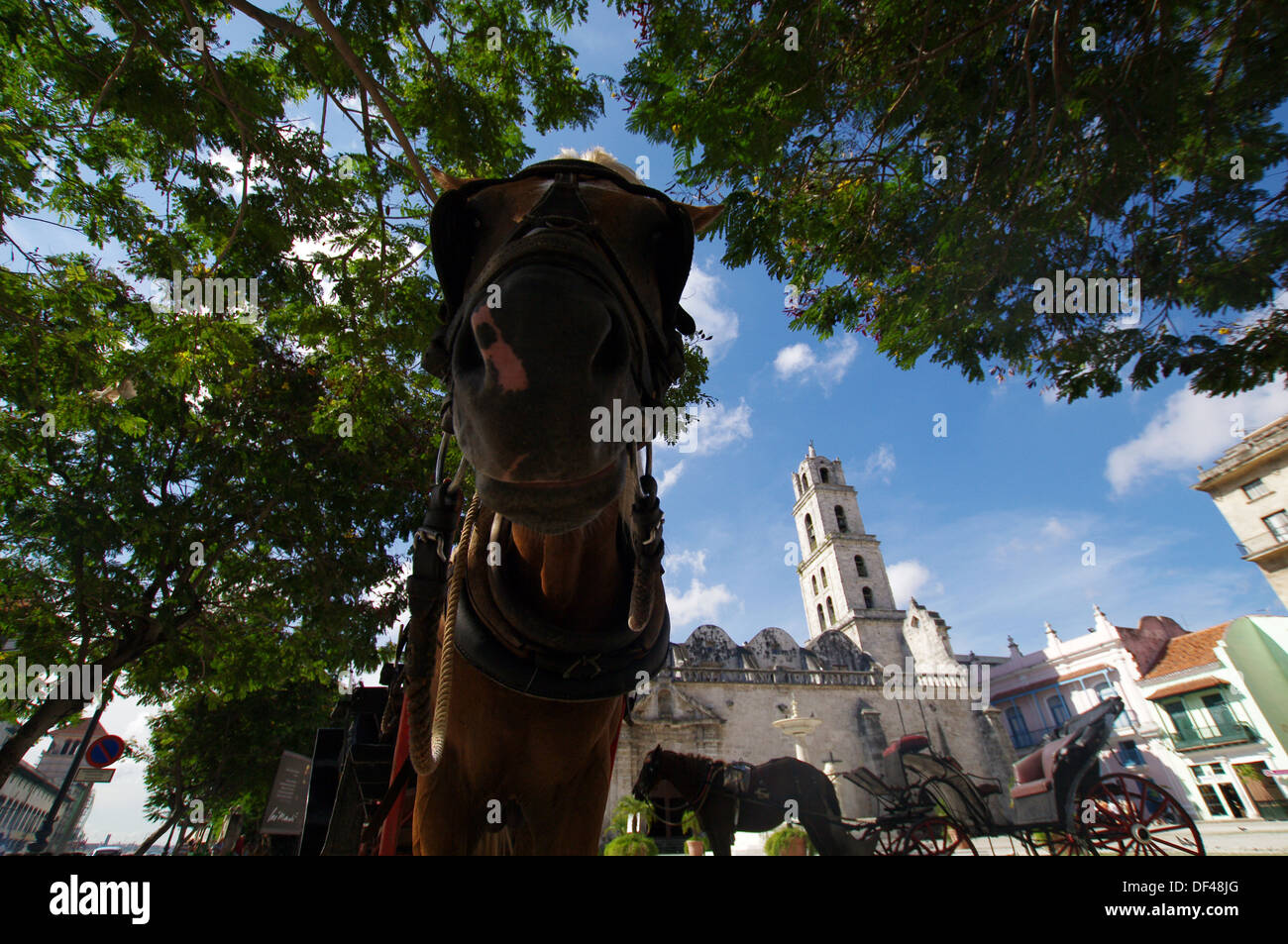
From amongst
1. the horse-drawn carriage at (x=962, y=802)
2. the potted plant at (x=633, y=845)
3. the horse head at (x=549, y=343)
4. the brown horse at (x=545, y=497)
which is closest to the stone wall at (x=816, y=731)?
the potted plant at (x=633, y=845)

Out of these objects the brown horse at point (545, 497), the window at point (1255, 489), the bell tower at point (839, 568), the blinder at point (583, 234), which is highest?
the bell tower at point (839, 568)

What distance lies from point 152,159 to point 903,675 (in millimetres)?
31527

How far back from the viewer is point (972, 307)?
5348 mm

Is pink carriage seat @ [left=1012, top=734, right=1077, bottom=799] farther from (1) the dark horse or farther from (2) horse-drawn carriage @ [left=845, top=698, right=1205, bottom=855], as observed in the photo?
(1) the dark horse

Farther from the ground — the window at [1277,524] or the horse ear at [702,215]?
the window at [1277,524]

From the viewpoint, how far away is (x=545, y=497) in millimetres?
1104

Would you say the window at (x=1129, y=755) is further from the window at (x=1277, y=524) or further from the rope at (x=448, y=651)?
the rope at (x=448, y=651)

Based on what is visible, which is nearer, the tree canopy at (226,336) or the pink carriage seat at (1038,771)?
the tree canopy at (226,336)

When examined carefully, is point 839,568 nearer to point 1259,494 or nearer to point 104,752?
point 1259,494

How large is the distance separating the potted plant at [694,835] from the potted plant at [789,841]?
1.19m

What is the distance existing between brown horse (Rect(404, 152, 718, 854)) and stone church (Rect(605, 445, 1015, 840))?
14.5m

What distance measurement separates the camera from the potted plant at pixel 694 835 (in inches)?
407

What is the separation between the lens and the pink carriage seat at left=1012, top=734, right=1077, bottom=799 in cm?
828

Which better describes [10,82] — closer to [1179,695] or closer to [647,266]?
[647,266]
